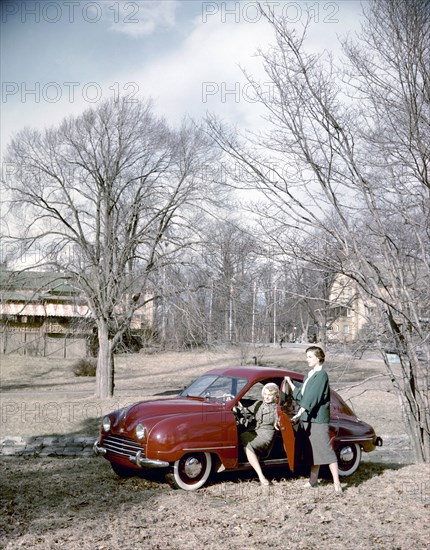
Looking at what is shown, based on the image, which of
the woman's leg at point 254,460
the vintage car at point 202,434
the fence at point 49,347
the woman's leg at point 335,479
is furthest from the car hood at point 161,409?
the fence at point 49,347

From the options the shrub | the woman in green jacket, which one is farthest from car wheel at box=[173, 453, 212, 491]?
the shrub

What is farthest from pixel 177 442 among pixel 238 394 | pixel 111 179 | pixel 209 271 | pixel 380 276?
pixel 111 179

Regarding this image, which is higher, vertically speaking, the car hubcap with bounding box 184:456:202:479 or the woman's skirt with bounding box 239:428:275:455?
the woman's skirt with bounding box 239:428:275:455

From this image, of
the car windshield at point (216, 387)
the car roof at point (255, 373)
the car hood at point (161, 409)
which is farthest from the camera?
the car roof at point (255, 373)

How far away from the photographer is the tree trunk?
23.7 m

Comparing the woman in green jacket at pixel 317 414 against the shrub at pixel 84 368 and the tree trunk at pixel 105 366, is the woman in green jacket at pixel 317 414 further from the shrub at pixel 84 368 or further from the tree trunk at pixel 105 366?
the shrub at pixel 84 368

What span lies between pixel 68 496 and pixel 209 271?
605 inches

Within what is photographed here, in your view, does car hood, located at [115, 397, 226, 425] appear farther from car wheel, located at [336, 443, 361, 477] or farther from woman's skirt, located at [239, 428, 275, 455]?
car wheel, located at [336, 443, 361, 477]

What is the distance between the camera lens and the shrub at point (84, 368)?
3447 centimetres

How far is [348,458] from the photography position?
931 centimetres

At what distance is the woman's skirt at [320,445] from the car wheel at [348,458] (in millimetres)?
1509

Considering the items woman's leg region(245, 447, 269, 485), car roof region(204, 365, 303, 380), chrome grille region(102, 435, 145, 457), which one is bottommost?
woman's leg region(245, 447, 269, 485)

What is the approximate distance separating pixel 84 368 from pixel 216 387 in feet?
87.9

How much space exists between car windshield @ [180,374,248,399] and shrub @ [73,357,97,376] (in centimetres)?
2600
